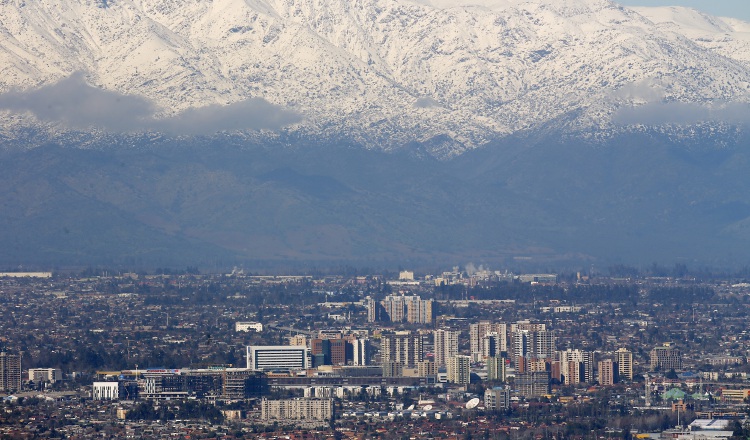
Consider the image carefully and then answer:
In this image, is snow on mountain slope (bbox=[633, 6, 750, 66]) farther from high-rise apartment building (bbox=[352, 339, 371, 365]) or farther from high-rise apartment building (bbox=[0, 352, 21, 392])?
high-rise apartment building (bbox=[0, 352, 21, 392])

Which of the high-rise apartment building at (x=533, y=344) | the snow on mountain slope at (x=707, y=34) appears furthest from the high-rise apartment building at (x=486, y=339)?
the snow on mountain slope at (x=707, y=34)

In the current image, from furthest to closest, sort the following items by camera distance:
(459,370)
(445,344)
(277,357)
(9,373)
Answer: (445,344) < (277,357) < (459,370) < (9,373)

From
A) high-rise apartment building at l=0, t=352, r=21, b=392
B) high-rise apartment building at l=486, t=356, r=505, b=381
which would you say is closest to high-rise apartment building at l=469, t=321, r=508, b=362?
high-rise apartment building at l=486, t=356, r=505, b=381

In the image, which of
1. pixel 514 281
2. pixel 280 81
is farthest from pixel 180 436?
pixel 280 81

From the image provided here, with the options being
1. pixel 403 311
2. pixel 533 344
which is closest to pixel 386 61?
pixel 403 311

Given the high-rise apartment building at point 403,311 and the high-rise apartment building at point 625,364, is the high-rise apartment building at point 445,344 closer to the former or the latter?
the high-rise apartment building at point 625,364

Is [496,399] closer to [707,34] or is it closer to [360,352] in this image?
[360,352]
